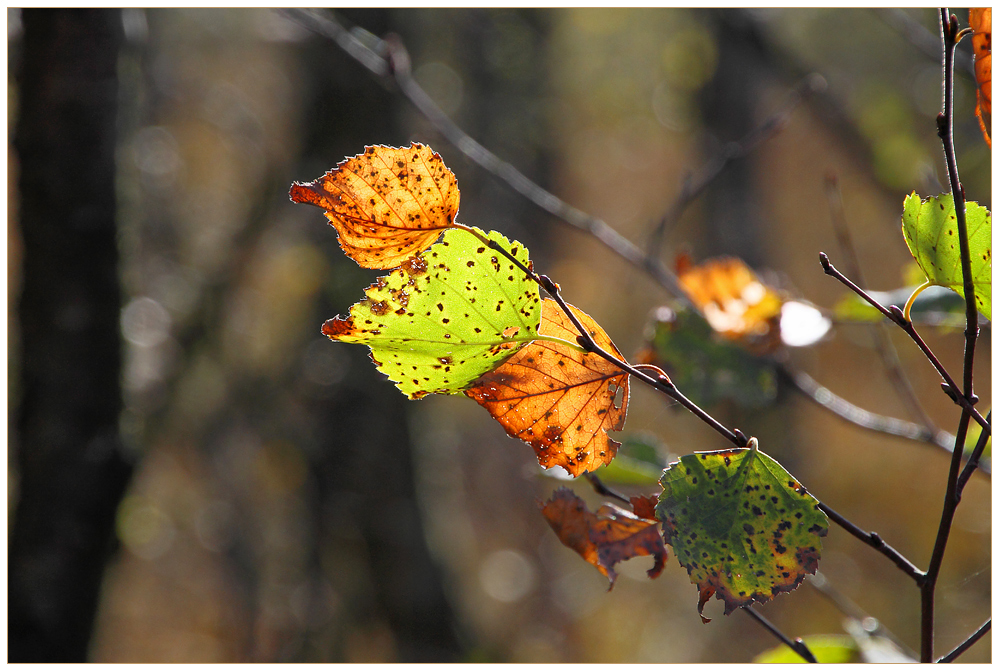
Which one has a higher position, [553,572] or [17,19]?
[17,19]

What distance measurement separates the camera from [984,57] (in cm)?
32

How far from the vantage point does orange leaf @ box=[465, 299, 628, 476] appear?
33cm

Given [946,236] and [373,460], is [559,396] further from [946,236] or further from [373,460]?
[373,460]

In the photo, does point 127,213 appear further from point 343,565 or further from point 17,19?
point 343,565

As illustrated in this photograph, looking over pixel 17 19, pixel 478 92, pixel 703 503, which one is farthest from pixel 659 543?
pixel 478 92

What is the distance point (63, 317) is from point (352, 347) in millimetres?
1172

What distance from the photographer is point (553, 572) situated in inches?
185

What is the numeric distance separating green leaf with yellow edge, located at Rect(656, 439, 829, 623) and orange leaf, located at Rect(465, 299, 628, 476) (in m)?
0.05

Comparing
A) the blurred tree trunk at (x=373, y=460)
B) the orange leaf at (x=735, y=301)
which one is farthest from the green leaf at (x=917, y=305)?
the blurred tree trunk at (x=373, y=460)

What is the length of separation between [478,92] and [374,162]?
13.2 feet

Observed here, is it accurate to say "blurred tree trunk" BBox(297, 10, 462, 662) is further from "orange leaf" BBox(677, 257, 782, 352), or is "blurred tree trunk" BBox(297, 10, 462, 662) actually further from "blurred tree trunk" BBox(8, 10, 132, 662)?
"orange leaf" BBox(677, 257, 782, 352)

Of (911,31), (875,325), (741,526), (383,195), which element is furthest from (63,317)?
(911,31)

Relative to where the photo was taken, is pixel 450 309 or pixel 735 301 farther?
pixel 735 301

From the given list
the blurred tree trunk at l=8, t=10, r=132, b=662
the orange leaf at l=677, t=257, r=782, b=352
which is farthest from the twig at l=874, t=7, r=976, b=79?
the blurred tree trunk at l=8, t=10, r=132, b=662
